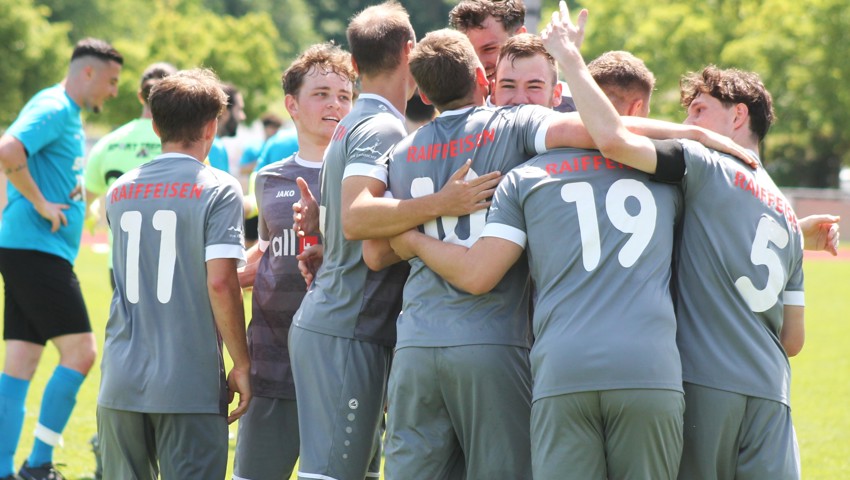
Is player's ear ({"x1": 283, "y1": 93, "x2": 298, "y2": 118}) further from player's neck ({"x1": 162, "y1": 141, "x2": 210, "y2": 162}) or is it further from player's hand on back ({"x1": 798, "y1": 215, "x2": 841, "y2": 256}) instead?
player's hand on back ({"x1": 798, "y1": 215, "x2": 841, "y2": 256})

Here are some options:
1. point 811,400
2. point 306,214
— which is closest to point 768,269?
point 306,214

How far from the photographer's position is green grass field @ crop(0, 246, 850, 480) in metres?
7.13

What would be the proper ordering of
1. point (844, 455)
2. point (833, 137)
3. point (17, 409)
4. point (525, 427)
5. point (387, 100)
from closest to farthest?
point (525, 427) → point (387, 100) → point (17, 409) → point (844, 455) → point (833, 137)

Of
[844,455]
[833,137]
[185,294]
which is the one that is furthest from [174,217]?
[833,137]

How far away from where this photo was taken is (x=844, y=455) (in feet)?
24.5

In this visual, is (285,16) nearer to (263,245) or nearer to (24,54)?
(24,54)

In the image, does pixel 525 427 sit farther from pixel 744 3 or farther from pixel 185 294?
pixel 744 3

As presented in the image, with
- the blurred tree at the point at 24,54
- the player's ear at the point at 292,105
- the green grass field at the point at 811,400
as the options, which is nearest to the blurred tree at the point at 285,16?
the blurred tree at the point at 24,54

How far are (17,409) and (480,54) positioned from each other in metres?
3.65

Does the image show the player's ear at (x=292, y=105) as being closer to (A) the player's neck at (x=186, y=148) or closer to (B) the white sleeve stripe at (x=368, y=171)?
(A) the player's neck at (x=186, y=148)

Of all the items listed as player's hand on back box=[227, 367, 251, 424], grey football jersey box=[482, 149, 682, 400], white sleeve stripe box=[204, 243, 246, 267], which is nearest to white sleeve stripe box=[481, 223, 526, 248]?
grey football jersey box=[482, 149, 682, 400]

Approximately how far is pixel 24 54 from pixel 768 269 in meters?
46.1

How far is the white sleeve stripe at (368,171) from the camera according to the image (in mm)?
4051

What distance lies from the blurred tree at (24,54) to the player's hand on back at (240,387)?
43.5 meters
